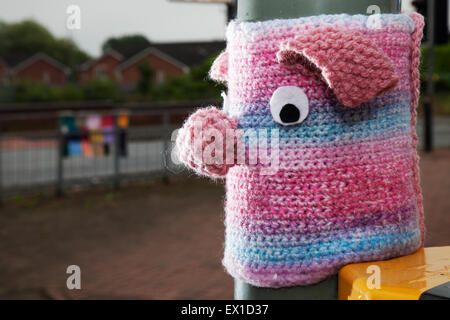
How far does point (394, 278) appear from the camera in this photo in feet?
4.84

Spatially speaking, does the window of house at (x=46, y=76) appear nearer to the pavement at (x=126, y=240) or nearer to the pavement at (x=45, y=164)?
the pavement at (x=45, y=164)

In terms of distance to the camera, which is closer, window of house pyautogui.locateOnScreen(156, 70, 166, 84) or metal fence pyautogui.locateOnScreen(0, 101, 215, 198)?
metal fence pyautogui.locateOnScreen(0, 101, 215, 198)

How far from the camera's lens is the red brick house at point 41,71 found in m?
25.4

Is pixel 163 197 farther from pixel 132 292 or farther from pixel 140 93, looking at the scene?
pixel 140 93

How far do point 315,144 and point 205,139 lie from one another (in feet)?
0.88

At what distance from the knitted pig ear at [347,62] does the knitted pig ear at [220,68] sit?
341 millimetres

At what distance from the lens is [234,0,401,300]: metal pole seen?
1.55 metres

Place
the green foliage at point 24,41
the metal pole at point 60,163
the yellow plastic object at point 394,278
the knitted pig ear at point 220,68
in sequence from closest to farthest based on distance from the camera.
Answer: the yellow plastic object at point 394,278 < the knitted pig ear at point 220,68 < the metal pole at point 60,163 < the green foliage at point 24,41

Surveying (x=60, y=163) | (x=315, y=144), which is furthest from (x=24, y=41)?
(x=315, y=144)

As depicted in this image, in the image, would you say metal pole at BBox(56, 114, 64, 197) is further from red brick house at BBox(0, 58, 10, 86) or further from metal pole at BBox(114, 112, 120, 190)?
red brick house at BBox(0, 58, 10, 86)

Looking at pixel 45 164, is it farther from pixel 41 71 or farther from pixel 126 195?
pixel 41 71

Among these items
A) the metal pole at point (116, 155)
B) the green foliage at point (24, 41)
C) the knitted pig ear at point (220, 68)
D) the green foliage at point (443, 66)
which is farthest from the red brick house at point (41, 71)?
the knitted pig ear at point (220, 68)

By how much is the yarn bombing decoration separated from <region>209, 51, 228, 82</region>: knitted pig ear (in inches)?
6.8

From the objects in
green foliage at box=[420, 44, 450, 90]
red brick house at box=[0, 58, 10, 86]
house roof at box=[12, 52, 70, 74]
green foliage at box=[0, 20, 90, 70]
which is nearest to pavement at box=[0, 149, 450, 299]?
green foliage at box=[0, 20, 90, 70]
